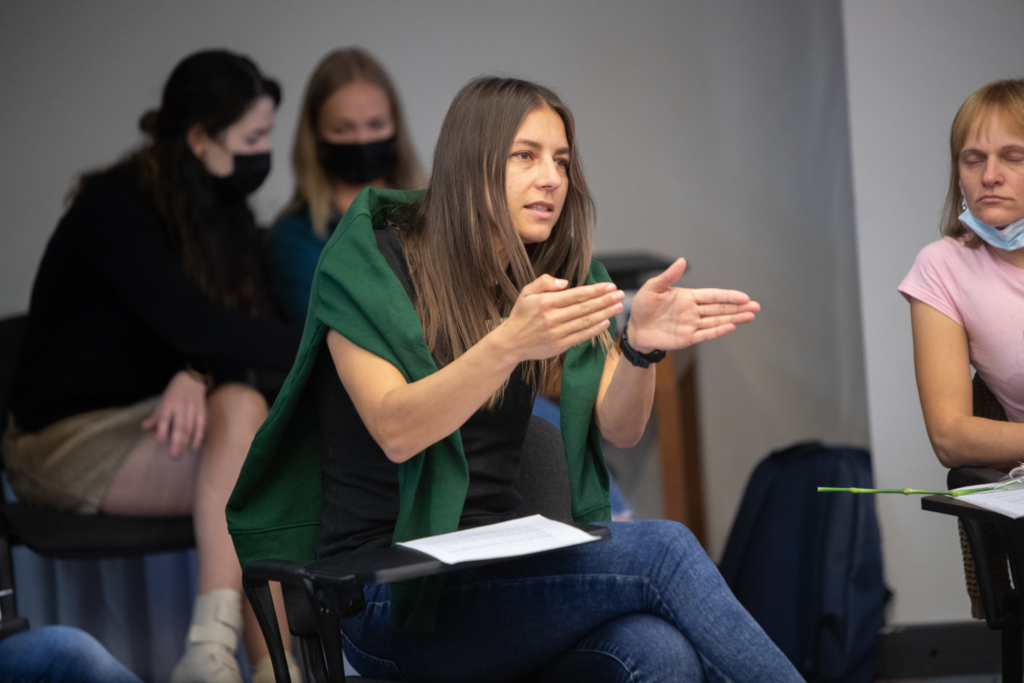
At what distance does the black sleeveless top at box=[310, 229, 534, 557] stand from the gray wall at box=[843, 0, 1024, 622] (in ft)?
2.66

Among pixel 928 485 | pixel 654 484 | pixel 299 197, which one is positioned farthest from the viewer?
pixel 654 484

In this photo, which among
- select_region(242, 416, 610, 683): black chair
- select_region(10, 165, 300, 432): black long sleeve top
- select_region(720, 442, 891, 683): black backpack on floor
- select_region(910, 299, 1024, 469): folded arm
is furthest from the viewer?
select_region(720, 442, 891, 683): black backpack on floor

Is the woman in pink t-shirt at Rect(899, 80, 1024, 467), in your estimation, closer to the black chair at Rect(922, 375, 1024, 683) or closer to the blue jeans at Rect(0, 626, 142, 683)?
the black chair at Rect(922, 375, 1024, 683)

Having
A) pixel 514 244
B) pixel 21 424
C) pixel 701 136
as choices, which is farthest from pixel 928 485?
pixel 21 424

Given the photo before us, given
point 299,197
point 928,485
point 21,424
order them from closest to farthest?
point 928,485 < point 21,424 < point 299,197

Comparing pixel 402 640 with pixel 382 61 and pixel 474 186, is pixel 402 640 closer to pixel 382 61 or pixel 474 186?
pixel 474 186

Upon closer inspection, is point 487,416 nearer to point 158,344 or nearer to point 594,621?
point 594,621

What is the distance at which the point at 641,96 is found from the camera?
284 centimetres

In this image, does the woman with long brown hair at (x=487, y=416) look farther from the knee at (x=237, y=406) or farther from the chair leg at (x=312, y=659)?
the knee at (x=237, y=406)

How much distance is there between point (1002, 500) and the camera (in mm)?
1048

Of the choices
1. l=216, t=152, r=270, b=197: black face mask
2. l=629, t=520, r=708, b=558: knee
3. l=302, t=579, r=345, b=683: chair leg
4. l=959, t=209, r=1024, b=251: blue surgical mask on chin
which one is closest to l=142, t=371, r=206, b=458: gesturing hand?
l=216, t=152, r=270, b=197: black face mask

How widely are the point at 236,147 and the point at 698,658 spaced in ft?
5.12

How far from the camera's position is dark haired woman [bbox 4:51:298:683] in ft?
5.98

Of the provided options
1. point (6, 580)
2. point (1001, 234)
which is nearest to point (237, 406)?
point (6, 580)
